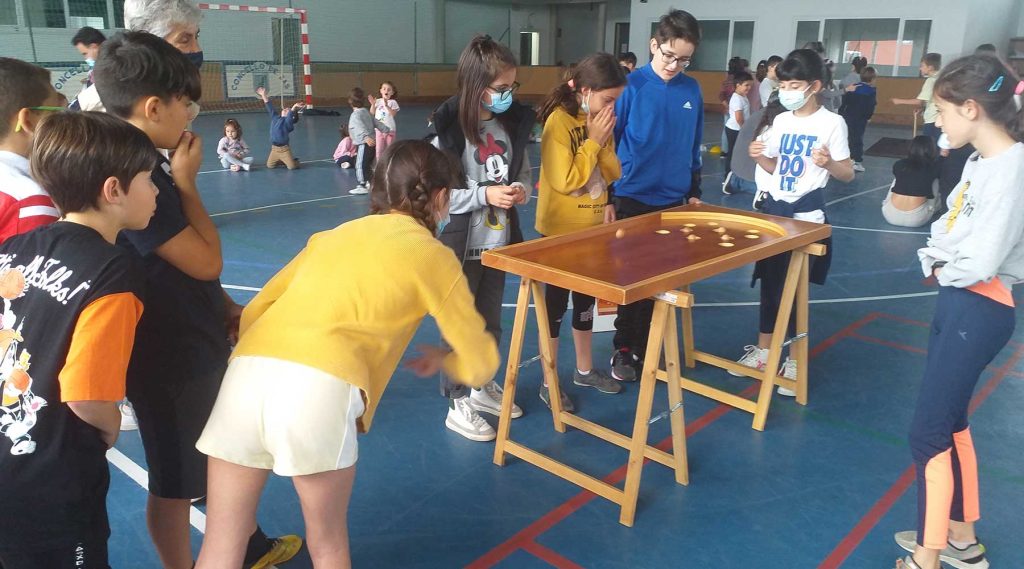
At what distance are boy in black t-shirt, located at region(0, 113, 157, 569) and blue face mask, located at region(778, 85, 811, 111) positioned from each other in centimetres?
290

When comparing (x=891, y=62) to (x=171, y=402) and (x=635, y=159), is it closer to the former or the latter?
(x=635, y=159)

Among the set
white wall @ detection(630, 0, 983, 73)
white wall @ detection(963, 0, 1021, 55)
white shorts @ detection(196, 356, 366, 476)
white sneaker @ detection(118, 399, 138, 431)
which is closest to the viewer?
white shorts @ detection(196, 356, 366, 476)

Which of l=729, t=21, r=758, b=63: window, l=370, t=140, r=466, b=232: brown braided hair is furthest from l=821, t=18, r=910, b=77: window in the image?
l=370, t=140, r=466, b=232: brown braided hair

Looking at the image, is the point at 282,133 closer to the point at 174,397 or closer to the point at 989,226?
the point at 174,397

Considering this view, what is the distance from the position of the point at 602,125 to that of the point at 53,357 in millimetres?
2222

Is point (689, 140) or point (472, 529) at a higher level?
point (689, 140)

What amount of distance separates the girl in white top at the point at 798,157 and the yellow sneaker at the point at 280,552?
2.43 m

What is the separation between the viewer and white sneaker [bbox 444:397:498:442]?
315 cm

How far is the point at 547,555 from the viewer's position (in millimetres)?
2410

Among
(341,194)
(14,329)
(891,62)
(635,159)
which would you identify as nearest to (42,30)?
(341,194)

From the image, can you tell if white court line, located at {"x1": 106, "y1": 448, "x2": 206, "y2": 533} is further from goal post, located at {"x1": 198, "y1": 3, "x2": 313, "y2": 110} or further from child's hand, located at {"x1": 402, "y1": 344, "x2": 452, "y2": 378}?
goal post, located at {"x1": 198, "y1": 3, "x2": 313, "y2": 110}

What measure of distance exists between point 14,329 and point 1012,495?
130 inches

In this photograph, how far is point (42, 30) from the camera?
47.7 ft

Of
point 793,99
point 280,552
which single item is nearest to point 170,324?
point 280,552
